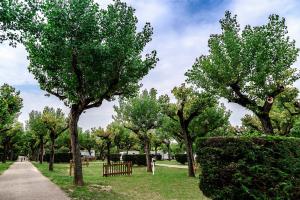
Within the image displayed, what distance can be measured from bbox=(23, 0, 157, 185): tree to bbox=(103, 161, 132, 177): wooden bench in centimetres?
792

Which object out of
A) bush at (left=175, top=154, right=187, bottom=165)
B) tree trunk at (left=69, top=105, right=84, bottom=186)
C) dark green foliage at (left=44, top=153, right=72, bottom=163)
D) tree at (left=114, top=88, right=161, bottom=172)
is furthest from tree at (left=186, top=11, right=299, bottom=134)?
dark green foliage at (left=44, top=153, right=72, bottom=163)

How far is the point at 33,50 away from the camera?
16.9 meters

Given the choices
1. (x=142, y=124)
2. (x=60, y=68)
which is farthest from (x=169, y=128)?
(x=60, y=68)

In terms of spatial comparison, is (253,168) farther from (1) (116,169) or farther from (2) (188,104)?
(1) (116,169)

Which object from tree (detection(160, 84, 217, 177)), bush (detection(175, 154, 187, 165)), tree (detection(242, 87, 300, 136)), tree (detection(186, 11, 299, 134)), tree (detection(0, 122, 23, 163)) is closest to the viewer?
tree (detection(186, 11, 299, 134))

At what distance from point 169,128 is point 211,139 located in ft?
74.8

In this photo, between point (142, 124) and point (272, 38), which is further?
point (142, 124)

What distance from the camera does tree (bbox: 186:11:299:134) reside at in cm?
1891

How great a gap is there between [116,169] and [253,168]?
1924 centimetres

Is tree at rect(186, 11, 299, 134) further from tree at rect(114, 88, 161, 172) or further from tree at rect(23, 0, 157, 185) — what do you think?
tree at rect(114, 88, 161, 172)

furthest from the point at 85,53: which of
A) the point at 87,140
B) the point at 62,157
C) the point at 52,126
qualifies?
the point at 87,140

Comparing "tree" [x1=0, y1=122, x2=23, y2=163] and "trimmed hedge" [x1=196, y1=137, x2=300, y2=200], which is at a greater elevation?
"tree" [x1=0, y1=122, x2=23, y2=163]

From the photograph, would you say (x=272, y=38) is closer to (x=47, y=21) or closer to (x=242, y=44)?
(x=242, y=44)

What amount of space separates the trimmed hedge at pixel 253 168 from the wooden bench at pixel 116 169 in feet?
57.0
